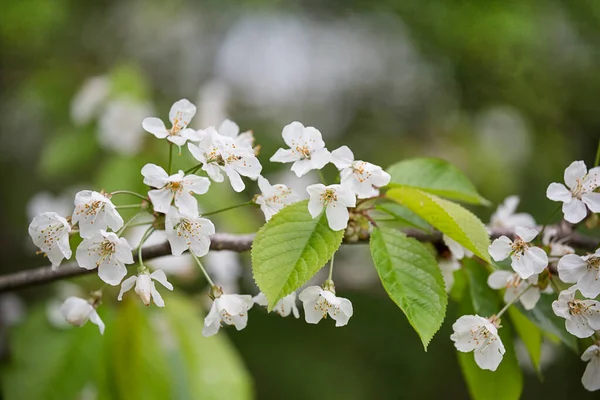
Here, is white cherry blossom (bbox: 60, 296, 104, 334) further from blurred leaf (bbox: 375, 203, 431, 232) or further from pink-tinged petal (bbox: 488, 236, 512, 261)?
pink-tinged petal (bbox: 488, 236, 512, 261)

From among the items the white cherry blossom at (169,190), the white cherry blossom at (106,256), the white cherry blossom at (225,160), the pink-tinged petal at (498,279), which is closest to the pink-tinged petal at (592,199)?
the pink-tinged petal at (498,279)

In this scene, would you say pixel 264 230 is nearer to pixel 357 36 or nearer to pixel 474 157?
pixel 474 157

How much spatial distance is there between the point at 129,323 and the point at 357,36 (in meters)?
3.34

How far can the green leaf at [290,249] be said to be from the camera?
1.03 metres

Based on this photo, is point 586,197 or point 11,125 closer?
point 586,197

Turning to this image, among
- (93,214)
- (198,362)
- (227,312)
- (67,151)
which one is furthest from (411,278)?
(67,151)

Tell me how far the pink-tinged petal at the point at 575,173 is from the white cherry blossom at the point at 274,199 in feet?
1.67

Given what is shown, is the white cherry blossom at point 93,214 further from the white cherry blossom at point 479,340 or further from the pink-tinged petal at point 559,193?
the pink-tinged petal at point 559,193

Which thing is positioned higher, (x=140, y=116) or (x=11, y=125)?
(x=140, y=116)

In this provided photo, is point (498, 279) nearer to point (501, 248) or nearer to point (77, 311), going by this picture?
point (501, 248)

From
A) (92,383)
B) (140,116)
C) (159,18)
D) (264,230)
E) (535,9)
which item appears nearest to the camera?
(264,230)

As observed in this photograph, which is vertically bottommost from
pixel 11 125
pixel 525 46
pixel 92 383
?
pixel 11 125

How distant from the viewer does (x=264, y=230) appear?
3.58ft

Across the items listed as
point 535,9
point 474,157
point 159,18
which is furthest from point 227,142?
point 159,18
